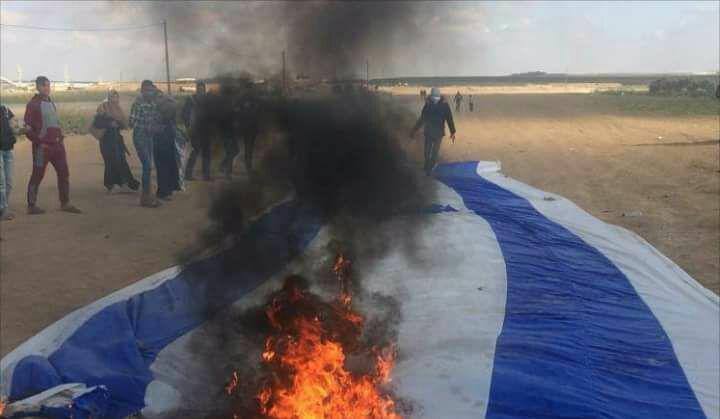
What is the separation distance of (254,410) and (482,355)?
5.02 ft

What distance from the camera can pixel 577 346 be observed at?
→ 4059 mm

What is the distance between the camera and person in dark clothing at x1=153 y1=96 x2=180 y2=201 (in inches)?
346

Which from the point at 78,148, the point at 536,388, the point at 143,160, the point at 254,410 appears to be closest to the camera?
the point at 254,410

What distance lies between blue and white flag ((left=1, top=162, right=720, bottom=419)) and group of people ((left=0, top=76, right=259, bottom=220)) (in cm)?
77

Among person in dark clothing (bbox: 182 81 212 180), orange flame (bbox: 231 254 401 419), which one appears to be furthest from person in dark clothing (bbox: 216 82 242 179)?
orange flame (bbox: 231 254 401 419)

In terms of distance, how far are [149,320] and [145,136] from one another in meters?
5.06

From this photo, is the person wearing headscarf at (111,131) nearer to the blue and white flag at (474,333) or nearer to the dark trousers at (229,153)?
the dark trousers at (229,153)

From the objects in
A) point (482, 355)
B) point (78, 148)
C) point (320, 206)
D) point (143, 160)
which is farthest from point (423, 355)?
point (78, 148)

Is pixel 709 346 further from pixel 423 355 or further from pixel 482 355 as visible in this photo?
pixel 423 355

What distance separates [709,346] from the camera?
4.14m

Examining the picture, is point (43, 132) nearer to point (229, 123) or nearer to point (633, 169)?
point (229, 123)

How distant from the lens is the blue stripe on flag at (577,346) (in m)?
3.36

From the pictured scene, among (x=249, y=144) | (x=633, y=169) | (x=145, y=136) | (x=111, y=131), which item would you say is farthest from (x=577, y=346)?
(x=633, y=169)

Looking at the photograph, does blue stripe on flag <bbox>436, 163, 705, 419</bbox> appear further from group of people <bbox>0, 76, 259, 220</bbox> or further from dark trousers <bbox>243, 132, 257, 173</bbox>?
group of people <bbox>0, 76, 259, 220</bbox>
